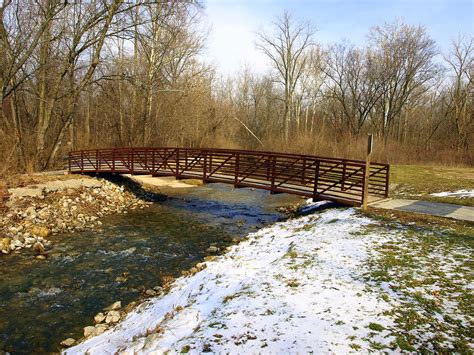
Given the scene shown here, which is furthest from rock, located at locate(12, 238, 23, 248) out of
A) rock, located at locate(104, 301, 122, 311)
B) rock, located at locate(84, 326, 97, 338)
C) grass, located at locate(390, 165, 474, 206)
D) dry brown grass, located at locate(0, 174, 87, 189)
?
grass, located at locate(390, 165, 474, 206)

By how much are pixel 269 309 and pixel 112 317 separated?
296 cm

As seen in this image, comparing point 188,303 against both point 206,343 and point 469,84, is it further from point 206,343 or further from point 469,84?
point 469,84

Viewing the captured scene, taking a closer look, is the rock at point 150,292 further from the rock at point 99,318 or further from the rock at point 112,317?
the rock at point 99,318

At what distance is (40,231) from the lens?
1041 centimetres

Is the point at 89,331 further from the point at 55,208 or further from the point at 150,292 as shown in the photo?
the point at 55,208

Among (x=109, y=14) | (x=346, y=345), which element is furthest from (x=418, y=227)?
(x=109, y=14)

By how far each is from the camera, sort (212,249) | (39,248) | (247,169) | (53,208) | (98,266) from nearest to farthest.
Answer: (98,266) → (39,248) → (212,249) → (53,208) → (247,169)

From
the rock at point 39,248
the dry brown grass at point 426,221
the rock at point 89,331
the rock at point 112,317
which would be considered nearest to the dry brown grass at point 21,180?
the rock at point 39,248

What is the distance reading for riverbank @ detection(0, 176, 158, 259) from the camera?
32.1 feet

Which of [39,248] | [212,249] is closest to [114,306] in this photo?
[212,249]

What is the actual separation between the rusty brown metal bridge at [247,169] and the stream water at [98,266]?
5.50 ft

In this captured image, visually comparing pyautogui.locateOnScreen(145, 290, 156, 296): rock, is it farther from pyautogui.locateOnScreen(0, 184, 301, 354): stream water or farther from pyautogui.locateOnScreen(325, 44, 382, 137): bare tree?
pyautogui.locateOnScreen(325, 44, 382, 137): bare tree

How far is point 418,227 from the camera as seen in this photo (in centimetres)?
823

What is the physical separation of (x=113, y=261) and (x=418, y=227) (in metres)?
7.76
